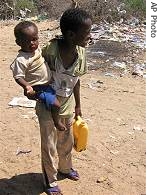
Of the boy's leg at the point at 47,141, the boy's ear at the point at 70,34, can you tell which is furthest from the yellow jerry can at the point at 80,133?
the boy's ear at the point at 70,34

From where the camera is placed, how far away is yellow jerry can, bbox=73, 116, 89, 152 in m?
3.05

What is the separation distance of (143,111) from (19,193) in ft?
6.89

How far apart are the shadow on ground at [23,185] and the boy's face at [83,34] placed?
4.09ft

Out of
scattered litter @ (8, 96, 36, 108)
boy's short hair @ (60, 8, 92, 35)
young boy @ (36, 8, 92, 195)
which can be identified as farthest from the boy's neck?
scattered litter @ (8, 96, 36, 108)

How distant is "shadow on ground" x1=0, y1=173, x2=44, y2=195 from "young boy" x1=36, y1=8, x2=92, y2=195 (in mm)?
186

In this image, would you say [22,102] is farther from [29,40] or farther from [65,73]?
[29,40]

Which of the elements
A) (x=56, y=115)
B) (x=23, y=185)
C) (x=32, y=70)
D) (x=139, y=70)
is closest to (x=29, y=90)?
(x=32, y=70)

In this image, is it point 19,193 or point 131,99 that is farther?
point 131,99

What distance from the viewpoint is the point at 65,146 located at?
319cm

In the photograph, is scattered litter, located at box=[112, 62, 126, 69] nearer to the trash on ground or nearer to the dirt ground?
the dirt ground
